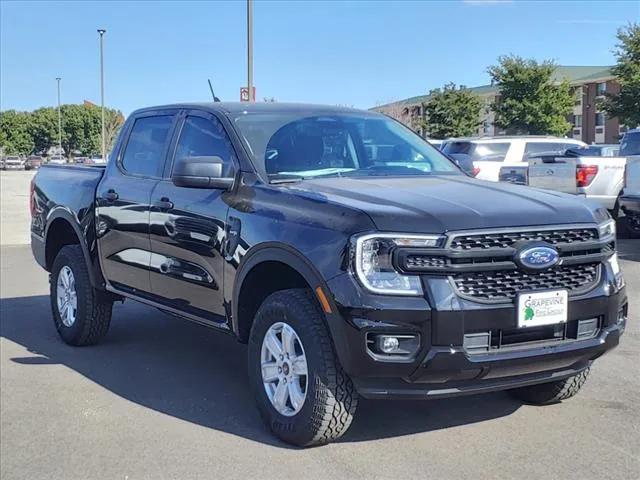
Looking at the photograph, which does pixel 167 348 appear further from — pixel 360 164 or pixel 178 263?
pixel 360 164

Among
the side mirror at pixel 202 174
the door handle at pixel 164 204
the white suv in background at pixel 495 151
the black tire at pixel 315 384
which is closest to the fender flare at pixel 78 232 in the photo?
the door handle at pixel 164 204

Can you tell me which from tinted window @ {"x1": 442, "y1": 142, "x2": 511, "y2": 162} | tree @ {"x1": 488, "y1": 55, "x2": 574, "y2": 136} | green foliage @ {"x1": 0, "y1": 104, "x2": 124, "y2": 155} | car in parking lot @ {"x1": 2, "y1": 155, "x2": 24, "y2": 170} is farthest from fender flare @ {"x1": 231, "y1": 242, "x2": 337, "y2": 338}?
green foliage @ {"x1": 0, "y1": 104, "x2": 124, "y2": 155}

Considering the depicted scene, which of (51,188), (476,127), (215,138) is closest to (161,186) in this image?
(215,138)

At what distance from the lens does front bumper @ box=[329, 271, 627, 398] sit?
348cm

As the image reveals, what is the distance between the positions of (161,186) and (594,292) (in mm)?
2933

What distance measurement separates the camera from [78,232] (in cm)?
629

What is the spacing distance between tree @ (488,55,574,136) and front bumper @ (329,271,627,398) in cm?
3906

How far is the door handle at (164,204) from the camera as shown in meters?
5.05

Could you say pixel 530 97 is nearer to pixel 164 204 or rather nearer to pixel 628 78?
pixel 628 78

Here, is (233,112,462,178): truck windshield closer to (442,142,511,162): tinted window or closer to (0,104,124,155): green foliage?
(442,142,511,162): tinted window

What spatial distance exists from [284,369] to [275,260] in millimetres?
588

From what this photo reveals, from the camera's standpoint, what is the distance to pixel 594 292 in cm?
388

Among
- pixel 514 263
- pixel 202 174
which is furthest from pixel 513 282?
pixel 202 174

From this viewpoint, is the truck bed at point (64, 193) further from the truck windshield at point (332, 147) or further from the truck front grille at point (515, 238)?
the truck front grille at point (515, 238)
